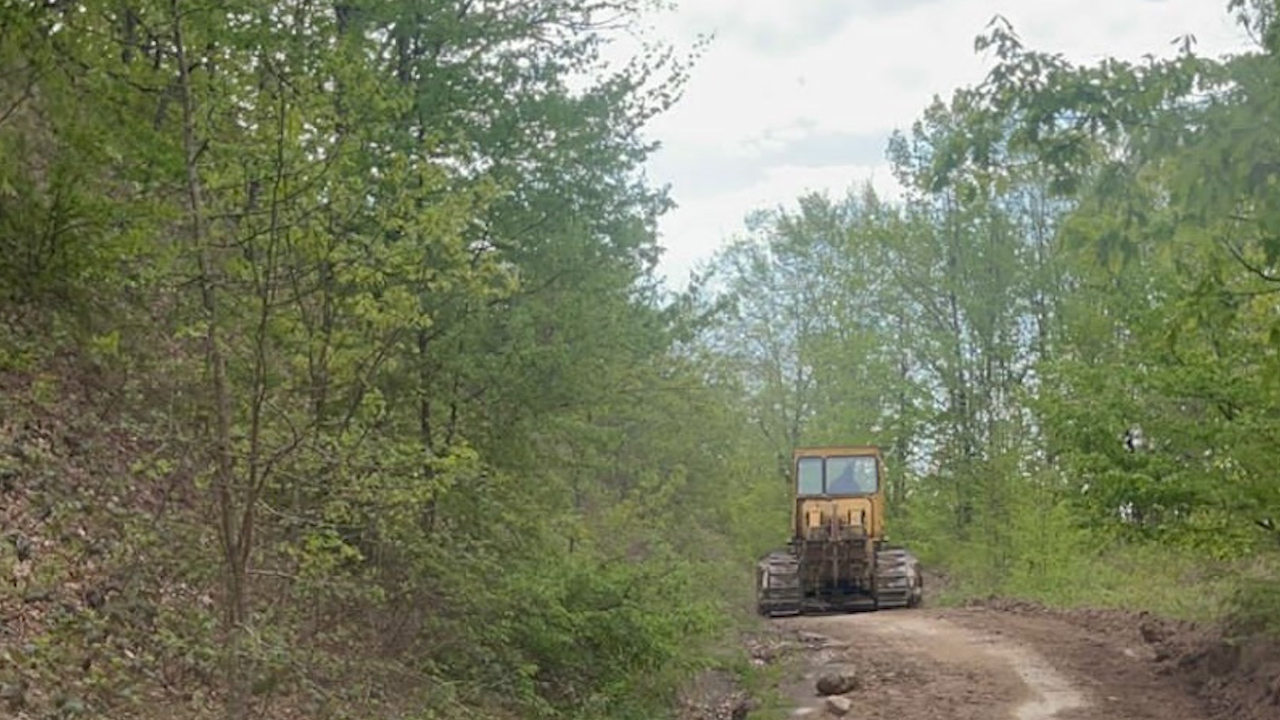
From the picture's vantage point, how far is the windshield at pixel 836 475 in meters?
A: 21.9

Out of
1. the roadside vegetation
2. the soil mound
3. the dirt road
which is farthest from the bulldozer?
the soil mound

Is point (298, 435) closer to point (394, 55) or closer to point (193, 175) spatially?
point (193, 175)

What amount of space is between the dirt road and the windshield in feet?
17.5

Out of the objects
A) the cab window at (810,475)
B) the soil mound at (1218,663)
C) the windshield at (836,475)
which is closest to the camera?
the soil mound at (1218,663)

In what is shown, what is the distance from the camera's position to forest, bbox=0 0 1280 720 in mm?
5227

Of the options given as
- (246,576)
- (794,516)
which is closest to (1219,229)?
(246,576)

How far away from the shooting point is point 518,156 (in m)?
10.8

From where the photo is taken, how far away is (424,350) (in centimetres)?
958

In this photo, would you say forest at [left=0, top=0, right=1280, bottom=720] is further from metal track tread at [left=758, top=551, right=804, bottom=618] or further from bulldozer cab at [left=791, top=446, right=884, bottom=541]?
bulldozer cab at [left=791, top=446, right=884, bottom=541]

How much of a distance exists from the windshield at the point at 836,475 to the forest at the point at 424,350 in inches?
237

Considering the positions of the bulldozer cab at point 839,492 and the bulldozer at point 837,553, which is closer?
the bulldozer at point 837,553

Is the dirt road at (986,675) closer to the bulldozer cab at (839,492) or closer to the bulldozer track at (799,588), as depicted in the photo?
the bulldozer track at (799,588)

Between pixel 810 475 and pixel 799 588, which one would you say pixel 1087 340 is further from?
pixel 810 475

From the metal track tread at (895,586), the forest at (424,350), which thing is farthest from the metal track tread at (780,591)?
the forest at (424,350)
